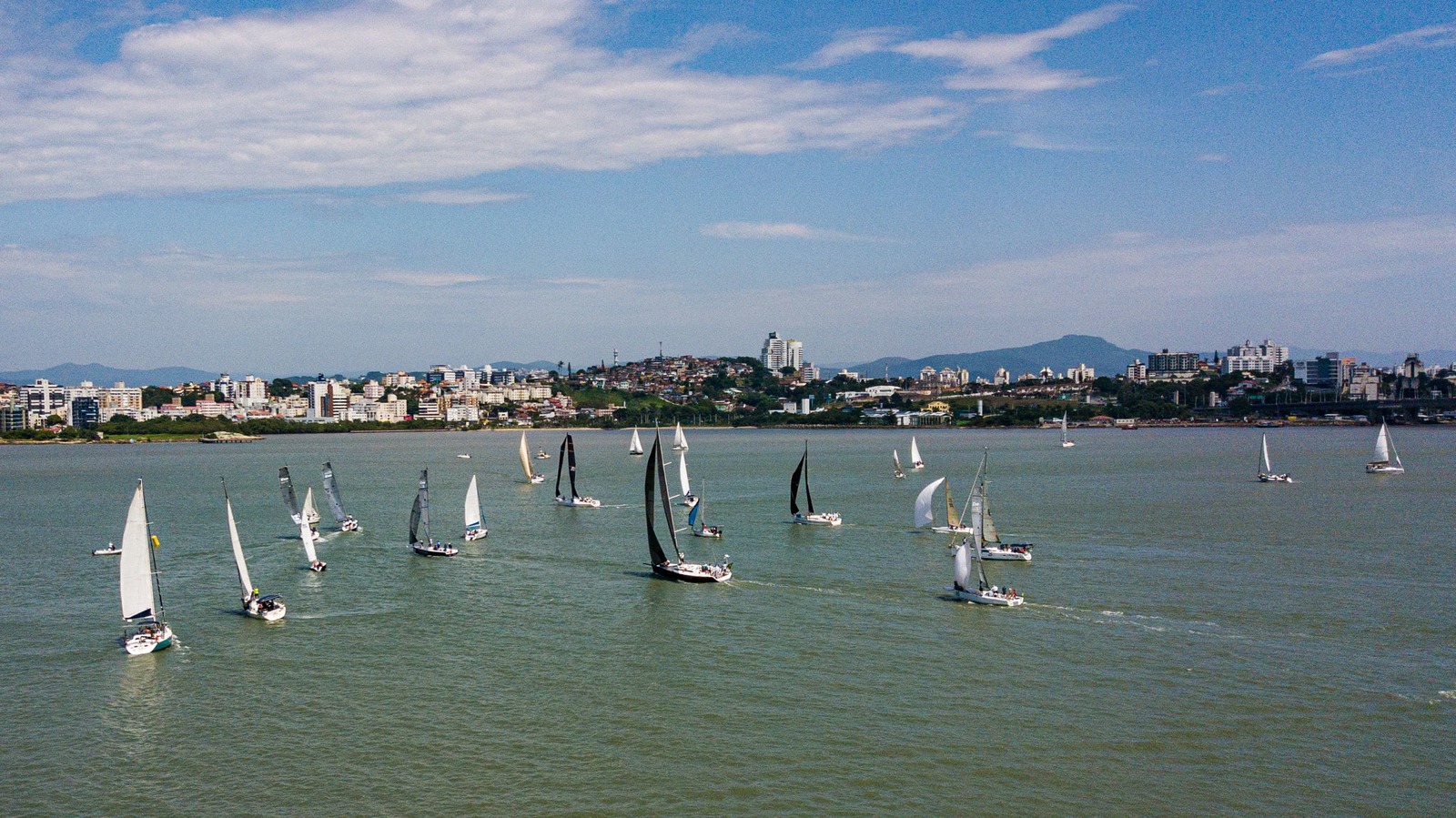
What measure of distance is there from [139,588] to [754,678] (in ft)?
52.5

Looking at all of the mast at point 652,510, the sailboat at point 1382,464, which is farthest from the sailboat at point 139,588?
the sailboat at point 1382,464

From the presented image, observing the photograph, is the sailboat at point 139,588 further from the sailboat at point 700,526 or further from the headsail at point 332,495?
the sailboat at point 700,526

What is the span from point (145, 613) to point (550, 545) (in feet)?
63.0

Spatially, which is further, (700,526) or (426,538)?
(700,526)

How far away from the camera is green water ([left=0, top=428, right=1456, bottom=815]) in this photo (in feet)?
60.4

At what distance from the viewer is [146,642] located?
87.1ft

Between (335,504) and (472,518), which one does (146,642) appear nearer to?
(472,518)

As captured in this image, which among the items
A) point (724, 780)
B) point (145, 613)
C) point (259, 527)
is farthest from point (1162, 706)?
point (259, 527)

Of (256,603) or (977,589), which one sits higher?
(256,603)

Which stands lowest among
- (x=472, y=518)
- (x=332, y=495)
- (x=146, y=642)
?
(x=146, y=642)

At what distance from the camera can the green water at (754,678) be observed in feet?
60.4

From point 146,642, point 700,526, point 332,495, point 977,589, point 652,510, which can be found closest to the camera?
point 146,642

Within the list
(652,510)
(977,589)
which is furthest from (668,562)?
(977,589)

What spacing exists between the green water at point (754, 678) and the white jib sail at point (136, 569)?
1.78 metres
